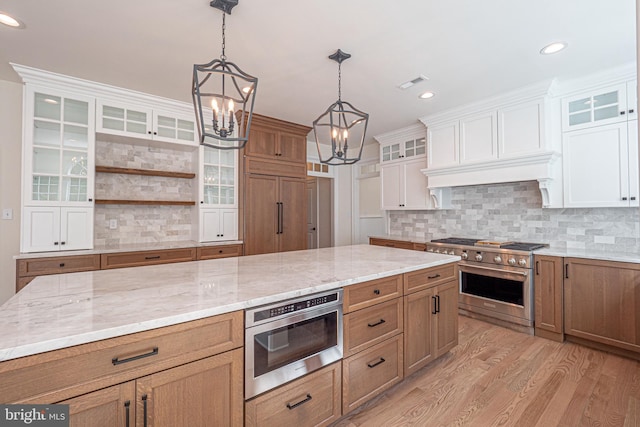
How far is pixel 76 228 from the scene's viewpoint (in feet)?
9.90

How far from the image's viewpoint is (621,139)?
2.73 m

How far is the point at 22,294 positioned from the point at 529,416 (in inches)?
116

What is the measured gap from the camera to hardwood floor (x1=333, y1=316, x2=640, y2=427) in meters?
1.81

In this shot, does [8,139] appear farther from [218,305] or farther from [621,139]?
[621,139]

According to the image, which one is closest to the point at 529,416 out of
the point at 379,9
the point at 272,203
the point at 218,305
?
the point at 218,305

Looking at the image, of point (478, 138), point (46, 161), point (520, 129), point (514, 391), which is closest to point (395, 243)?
point (478, 138)

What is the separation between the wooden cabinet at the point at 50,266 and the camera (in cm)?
266

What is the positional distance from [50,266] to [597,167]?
5488mm

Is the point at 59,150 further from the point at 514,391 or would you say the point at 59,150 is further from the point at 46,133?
the point at 514,391

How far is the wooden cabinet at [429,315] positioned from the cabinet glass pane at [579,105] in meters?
2.23

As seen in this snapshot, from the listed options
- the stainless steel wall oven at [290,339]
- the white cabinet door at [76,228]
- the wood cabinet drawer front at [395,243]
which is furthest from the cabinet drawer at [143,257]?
the wood cabinet drawer front at [395,243]

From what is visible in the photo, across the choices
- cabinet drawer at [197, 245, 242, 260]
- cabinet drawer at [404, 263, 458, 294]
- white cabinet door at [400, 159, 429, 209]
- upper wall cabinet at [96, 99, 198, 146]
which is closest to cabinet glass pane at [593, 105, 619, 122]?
white cabinet door at [400, 159, 429, 209]

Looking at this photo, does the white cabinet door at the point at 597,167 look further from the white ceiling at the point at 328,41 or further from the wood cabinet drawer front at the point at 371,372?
the wood cabinet drawer front at the point at 371,372

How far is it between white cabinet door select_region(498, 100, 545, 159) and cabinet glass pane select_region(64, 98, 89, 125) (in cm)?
471
